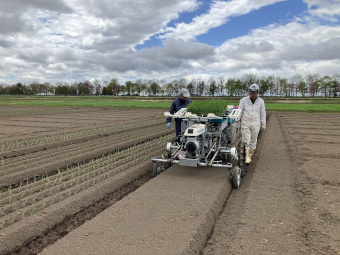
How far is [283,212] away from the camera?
4078mm

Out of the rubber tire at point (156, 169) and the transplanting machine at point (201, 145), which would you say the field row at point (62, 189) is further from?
the transplanting machine at point (201, 145)

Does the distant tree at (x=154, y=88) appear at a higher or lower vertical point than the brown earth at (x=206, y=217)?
higher

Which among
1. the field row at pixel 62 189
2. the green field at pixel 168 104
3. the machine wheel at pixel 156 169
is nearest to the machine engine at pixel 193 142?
the machine wheel at pixel 156 169

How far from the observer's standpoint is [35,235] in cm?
356

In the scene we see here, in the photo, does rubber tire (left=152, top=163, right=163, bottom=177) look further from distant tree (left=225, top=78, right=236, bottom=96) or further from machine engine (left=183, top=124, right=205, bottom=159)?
distant tree (left=225, top=78, right=236, bottom=96)

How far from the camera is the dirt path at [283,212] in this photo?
10.6ft

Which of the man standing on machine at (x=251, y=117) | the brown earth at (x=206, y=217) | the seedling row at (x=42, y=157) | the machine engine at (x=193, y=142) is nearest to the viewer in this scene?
the brown earth at (x=206, y=217)

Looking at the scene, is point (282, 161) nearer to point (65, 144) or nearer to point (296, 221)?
point (296, 221)

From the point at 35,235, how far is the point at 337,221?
4250mm

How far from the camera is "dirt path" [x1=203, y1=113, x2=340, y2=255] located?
322 cm

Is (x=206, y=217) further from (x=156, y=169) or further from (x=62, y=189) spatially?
(x=62, y=189)

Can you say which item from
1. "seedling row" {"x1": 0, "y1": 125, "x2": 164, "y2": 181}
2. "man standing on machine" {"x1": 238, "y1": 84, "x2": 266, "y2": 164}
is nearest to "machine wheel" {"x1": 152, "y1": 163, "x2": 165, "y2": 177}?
"man standing on machine" {"x1": 238, "y1": 84, "x2": 266, "y2": 164}

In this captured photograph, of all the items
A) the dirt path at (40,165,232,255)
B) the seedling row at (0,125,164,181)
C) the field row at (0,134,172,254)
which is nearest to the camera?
the dirt path at (40,165,232,255)

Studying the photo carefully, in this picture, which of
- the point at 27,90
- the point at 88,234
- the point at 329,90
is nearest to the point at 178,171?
the point at 88,234
